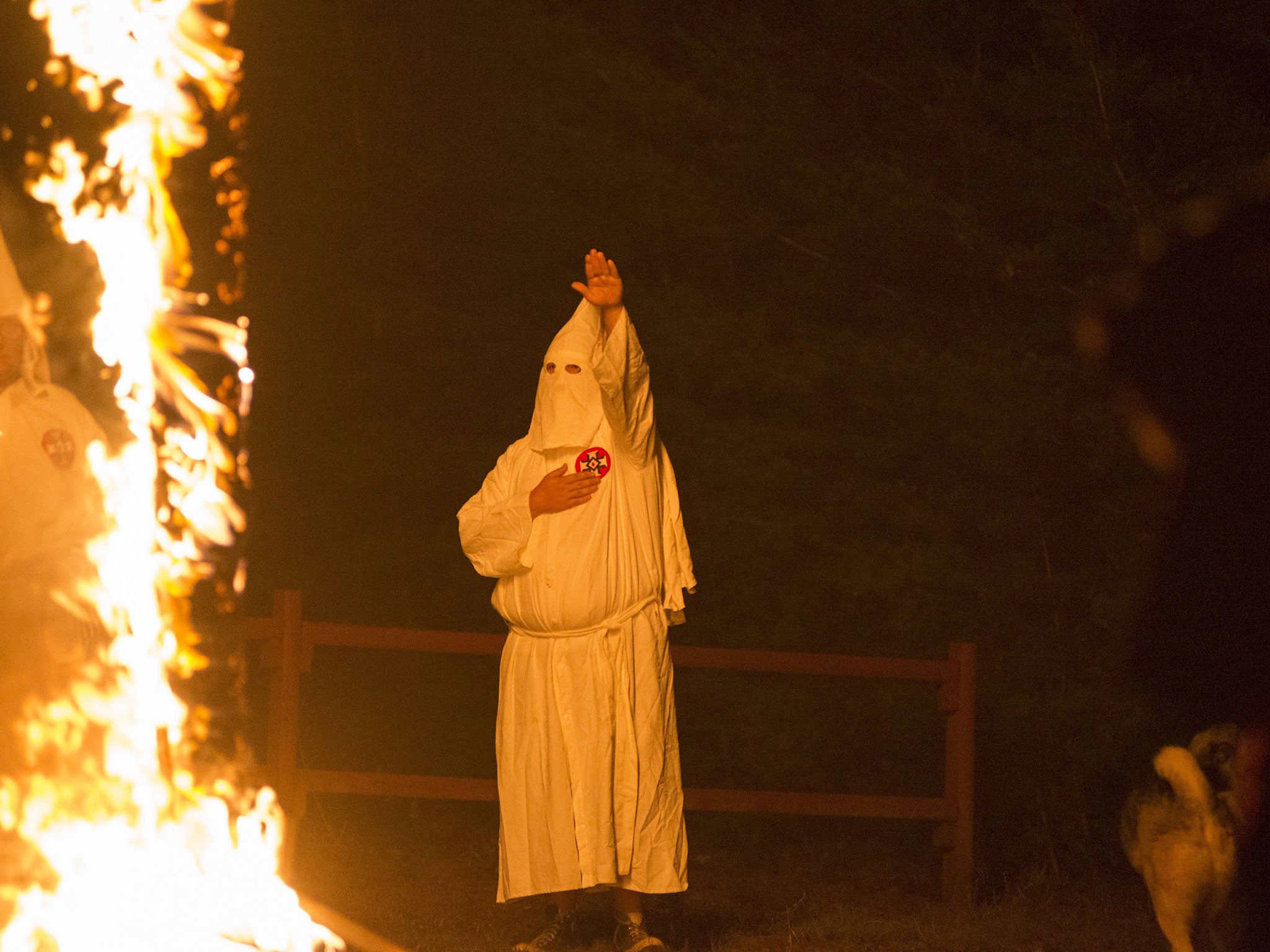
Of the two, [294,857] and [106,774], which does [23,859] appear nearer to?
[106,774]

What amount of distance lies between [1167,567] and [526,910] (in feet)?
12.5

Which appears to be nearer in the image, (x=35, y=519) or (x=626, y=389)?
(x=35, y=519)

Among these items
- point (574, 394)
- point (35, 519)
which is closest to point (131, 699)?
point (35, 519)

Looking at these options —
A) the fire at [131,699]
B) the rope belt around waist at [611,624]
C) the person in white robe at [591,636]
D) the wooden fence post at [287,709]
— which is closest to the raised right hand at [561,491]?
the person in white robe at [591,636]

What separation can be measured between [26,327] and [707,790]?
3725mm

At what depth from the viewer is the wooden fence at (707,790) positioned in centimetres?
725

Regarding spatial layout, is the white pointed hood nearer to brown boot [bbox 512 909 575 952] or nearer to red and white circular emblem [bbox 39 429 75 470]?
red and white circular emblem [bbox 39 429 75 470]

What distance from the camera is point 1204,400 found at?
8.05 metres

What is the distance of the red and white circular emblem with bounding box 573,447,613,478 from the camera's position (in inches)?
232

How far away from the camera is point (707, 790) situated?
736 cm

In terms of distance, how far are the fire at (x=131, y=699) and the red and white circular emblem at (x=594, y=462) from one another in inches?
63.5

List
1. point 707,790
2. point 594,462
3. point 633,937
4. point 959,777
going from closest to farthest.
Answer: point 633,937
point 594,462
point 707,790
point 959,777

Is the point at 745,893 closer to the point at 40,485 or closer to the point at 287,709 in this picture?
the point at 287,709

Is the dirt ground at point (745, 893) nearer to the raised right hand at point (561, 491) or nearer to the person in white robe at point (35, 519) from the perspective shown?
the raised right hand at point (561, 491)
